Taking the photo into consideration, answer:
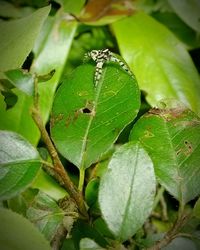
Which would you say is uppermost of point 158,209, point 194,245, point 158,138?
point 158,138

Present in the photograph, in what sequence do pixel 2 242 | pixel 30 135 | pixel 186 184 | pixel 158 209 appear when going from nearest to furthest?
1. pixel 2 242
2. pixel 186 184
3. pixel 30 135
4. pixel 158 209

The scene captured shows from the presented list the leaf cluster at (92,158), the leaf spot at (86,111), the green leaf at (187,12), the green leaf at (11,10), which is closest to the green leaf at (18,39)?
the leaf cluster at (92,158)

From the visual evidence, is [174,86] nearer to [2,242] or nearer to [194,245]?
[194,245]

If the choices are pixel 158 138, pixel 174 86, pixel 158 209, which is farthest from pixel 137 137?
A: pixel 158 209

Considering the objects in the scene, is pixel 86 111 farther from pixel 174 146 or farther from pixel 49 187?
pixel 49 187

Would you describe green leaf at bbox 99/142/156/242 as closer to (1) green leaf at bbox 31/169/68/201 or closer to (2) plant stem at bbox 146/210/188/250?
(2) plant stem at bbox 146/210/188/250

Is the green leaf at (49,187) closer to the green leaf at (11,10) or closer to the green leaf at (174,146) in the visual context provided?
the green leaf at (174,146)
